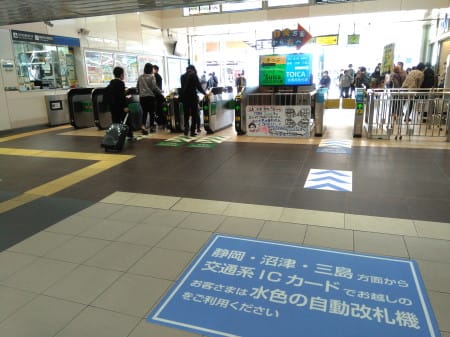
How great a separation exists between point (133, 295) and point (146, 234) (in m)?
0.94

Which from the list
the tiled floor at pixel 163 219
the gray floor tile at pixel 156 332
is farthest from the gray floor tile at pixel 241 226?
the gray floor tile at pixel 156 332

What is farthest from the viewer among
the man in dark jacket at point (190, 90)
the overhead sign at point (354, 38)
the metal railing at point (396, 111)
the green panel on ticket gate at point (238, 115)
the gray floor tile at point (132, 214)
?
the overhead sign at point (354, 38)

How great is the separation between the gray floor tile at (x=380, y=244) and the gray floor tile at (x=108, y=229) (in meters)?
2.08

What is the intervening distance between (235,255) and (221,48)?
55.2 feet

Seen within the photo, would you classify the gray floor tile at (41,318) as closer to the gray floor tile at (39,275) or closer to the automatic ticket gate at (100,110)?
the gray floor tile at (39,275)

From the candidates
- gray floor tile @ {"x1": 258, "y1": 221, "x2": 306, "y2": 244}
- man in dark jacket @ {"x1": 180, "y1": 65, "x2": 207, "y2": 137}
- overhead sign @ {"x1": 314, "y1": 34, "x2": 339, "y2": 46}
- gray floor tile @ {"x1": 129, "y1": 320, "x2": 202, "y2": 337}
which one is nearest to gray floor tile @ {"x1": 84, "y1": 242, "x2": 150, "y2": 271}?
gray floor tile @ {"x1": 129, "y1": 320, "x2": 202, "y2": 337}

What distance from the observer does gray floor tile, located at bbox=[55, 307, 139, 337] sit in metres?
2.04

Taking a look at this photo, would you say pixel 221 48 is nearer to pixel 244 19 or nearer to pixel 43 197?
pixel 244 19

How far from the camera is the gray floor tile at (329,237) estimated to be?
9.62 feet

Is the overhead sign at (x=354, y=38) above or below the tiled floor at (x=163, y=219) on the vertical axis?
above

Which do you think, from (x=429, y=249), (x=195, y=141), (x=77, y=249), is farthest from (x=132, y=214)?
(x=195, y=141)

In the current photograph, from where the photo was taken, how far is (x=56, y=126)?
404 inches

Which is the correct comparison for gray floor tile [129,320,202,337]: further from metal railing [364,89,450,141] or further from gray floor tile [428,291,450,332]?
metal railing [364,89,450,141]

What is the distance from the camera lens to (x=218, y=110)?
882 cm
